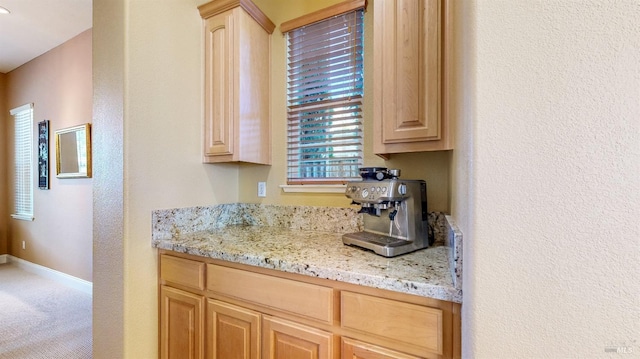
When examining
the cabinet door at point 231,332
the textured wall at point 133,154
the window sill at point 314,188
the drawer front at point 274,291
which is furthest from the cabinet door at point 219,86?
the cabinet door at point 231,332

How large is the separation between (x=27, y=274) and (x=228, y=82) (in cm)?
451

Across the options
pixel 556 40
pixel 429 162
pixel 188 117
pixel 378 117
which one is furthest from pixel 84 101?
pixel 556 40

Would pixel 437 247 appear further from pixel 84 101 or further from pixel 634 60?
pixel 84 101

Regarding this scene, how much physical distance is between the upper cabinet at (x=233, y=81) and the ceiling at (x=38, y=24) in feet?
6.08

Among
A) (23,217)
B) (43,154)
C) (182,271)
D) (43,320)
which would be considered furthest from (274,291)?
(23,217)

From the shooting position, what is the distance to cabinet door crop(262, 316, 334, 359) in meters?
1.04

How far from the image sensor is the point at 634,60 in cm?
51

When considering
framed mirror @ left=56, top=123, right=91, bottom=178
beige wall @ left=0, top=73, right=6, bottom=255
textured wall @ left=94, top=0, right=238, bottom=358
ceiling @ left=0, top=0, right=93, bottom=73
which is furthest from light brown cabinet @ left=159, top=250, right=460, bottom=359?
beige wall @ left=0, top=73, right=6, bottom=255

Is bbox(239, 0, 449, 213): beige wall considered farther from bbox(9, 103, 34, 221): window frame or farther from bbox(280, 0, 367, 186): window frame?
bbox(9, 103, 34, 221): window frame

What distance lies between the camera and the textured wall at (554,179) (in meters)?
0.51

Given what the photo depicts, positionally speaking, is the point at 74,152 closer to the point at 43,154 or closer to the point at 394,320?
the point at 43,154

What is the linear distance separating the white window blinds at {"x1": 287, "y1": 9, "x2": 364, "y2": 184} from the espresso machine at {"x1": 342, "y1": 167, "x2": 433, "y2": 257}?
46 centimetres

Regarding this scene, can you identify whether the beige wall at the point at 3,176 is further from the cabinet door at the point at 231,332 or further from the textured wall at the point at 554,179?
the textured wall at the point at 554,179

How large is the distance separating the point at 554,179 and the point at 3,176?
21.7ft
